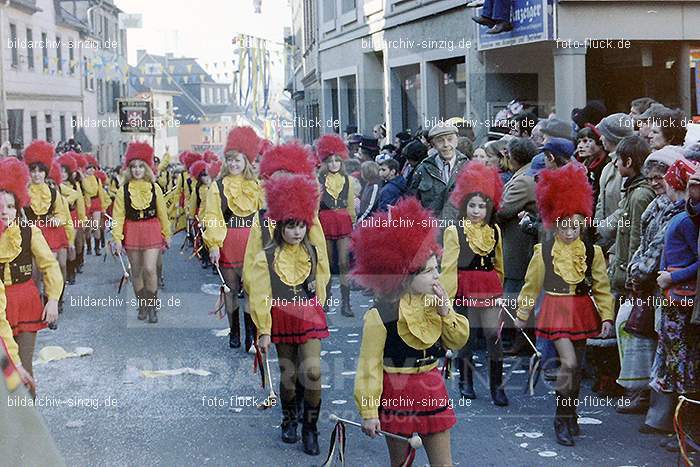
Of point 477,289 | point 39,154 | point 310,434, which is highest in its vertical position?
point 39,154

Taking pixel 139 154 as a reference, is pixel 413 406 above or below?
below

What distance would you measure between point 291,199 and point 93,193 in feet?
41.6

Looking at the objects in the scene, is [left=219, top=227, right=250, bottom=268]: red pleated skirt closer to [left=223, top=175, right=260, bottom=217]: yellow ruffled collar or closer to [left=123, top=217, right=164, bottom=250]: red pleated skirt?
[left=223, top=175, right=260, bottom=217]: yellow ruffled collar

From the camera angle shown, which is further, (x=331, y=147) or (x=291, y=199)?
(x=331, y=147)

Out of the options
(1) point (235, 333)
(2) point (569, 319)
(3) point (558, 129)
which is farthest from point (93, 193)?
(2) point (569, 319)

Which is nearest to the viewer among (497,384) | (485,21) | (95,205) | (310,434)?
(310,434)

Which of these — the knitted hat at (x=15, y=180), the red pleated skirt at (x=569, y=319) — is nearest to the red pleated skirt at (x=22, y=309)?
the knitted hat at (x=15, y=180)

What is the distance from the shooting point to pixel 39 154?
12242 millimetres

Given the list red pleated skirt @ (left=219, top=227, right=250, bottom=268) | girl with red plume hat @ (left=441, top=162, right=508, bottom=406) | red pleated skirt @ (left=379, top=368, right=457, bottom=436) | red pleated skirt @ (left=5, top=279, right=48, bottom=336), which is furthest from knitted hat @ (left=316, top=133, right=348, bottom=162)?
red pleated skirt @ (left=379, top=368, right=457, bottom=436)

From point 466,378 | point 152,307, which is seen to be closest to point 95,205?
point 152,307

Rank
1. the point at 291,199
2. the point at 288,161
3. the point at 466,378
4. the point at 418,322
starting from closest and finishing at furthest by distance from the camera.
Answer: the point at 418,322 < the point at 291,199 < the point at 466,378 < the point at 288,161

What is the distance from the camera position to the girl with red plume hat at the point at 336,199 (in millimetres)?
12070

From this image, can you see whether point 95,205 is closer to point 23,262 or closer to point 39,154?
point 39,154

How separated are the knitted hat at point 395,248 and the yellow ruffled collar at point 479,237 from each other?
7.97 ft
